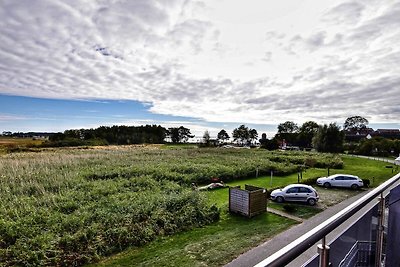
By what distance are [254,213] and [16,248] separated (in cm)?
940

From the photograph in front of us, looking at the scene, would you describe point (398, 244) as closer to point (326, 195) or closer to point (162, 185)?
point (162, 185)

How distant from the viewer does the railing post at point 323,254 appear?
4.56 feet

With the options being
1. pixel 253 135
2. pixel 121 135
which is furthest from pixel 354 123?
pixel 121 135

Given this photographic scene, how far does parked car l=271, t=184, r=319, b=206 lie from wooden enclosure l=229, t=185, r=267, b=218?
2519 millimetres

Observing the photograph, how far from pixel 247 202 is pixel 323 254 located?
12251 mm

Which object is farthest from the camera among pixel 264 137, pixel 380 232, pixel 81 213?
pixel 264 137

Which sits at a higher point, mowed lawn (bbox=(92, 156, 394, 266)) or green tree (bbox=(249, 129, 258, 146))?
green tree (bbox=(249, 129, 258, 146))

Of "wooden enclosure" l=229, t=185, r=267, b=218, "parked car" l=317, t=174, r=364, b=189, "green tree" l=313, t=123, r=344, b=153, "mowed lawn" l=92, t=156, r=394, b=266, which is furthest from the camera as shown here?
"green tree" l=313, t=123, r=344, b=153

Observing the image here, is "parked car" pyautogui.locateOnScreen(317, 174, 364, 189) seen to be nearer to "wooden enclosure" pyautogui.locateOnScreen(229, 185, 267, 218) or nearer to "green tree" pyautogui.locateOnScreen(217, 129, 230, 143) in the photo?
"wooden enclosure" pyautogui.locateOnScreen(229, 185, 267, 218)

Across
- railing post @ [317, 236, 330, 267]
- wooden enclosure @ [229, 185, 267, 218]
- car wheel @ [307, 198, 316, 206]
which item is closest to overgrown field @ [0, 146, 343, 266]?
wooden enclosure @ [229, 185, 267, 218]

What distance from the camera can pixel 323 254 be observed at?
145 centimetres

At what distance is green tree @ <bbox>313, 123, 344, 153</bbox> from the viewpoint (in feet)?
175

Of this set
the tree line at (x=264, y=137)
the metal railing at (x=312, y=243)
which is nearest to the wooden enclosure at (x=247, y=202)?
the metal railing at (x=312, y=243)

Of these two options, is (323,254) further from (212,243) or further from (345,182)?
(345,182)
